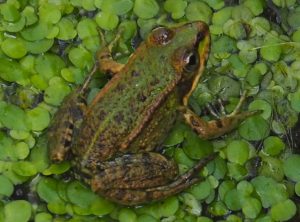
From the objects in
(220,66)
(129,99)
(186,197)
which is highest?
(129,99)

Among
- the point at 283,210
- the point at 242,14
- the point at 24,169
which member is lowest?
the point at 283,210

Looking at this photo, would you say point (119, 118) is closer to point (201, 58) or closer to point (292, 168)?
point (201, 58)

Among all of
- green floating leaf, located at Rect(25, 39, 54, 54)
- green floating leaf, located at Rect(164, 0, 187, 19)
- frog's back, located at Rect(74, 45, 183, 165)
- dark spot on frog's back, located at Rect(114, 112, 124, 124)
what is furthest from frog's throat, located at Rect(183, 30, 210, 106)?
green floating leaf, located at Rect(25, 39, 54, 54)

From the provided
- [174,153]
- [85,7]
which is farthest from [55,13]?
[174,153]

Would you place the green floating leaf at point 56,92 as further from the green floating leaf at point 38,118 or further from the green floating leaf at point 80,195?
the green floating leaf at point 80,195

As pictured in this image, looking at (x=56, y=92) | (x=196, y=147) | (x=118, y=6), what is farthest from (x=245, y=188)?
(x=118, y=6)

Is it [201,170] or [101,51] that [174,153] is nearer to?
[201,170]

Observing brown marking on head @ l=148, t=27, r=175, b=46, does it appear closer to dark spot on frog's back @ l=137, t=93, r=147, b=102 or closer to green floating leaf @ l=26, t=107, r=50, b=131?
dark spot on frog's back @ l=137, t=93, r=147, b=102
